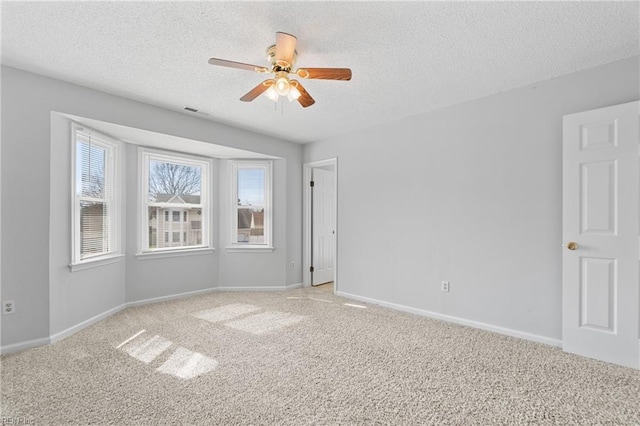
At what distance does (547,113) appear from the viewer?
2.84 m

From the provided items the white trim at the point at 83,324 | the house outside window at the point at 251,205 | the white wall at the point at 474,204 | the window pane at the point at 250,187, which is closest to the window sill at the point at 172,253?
the house outside window at the point at 251,205

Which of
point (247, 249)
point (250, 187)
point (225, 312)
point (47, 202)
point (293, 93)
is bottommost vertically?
point (225, 312)

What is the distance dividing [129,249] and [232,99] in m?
2.45

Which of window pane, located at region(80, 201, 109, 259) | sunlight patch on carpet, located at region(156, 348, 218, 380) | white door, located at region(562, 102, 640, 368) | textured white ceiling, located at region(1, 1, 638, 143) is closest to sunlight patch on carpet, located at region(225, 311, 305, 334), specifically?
sunlight patch on carpet, located at region(156, 348, 218, 380)

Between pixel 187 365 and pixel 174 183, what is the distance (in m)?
2.86

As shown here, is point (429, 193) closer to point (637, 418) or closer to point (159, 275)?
point (637, 418)

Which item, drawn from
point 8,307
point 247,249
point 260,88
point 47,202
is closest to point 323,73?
point 260,88

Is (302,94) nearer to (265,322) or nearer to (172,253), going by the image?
(265,322)

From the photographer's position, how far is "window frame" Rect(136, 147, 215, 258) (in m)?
4.10

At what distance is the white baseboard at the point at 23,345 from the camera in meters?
2.57

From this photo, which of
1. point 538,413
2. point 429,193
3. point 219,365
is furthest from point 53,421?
point 429,193

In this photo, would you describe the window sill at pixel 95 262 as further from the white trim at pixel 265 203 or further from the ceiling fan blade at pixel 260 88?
the ceiling fan blade at pixel 260 88

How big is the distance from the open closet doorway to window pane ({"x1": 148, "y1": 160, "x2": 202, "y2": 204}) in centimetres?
178

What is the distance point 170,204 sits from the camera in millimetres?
4402
